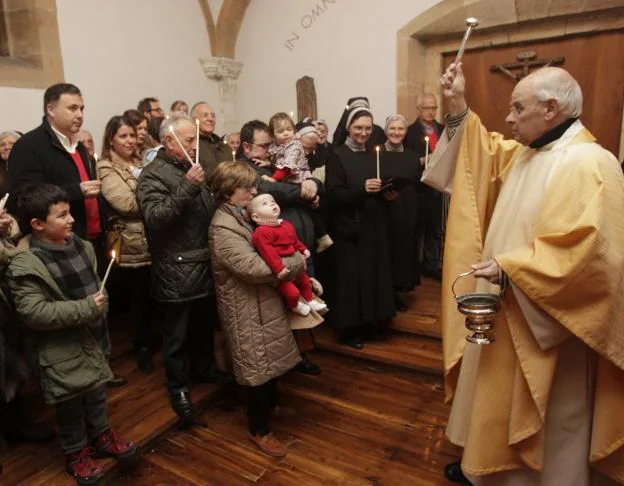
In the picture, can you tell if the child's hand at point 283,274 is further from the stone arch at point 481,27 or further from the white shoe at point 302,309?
the stone arch at point 481,27

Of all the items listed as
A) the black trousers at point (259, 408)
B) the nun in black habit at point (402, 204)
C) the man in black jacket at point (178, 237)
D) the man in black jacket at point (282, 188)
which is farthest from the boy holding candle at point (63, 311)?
the nun in black habit at point (402, 204)

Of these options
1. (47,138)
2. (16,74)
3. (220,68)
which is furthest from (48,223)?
(220,68)

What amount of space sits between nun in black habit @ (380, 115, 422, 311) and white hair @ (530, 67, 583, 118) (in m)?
1.67

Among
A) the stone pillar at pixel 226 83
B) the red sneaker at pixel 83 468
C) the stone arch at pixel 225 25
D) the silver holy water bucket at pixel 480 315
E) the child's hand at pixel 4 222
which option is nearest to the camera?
the silver holy water bucket at pixel 480 315

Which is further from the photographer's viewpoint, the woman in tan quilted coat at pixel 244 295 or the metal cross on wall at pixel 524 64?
the metal cross on wall at pixel 524 64

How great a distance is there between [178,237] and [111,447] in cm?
106

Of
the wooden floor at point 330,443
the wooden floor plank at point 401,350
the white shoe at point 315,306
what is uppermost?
the white shoe at point 315,306

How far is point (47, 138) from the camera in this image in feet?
8.38

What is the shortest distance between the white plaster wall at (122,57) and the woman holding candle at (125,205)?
158 centimetres

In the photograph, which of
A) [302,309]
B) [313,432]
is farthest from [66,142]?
[313,432]

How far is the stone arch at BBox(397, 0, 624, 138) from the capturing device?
4367 mm

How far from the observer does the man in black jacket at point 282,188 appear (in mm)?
2943

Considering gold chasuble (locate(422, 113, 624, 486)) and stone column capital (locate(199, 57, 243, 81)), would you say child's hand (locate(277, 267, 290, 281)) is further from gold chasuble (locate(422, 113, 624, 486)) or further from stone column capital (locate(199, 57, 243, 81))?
stone column capital (locate(199, 57, 243, 81))

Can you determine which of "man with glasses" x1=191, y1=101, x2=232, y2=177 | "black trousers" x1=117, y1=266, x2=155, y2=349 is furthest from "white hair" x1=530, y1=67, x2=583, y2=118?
"black trousers" x1=117, y1=266, x2=155, y2=349
